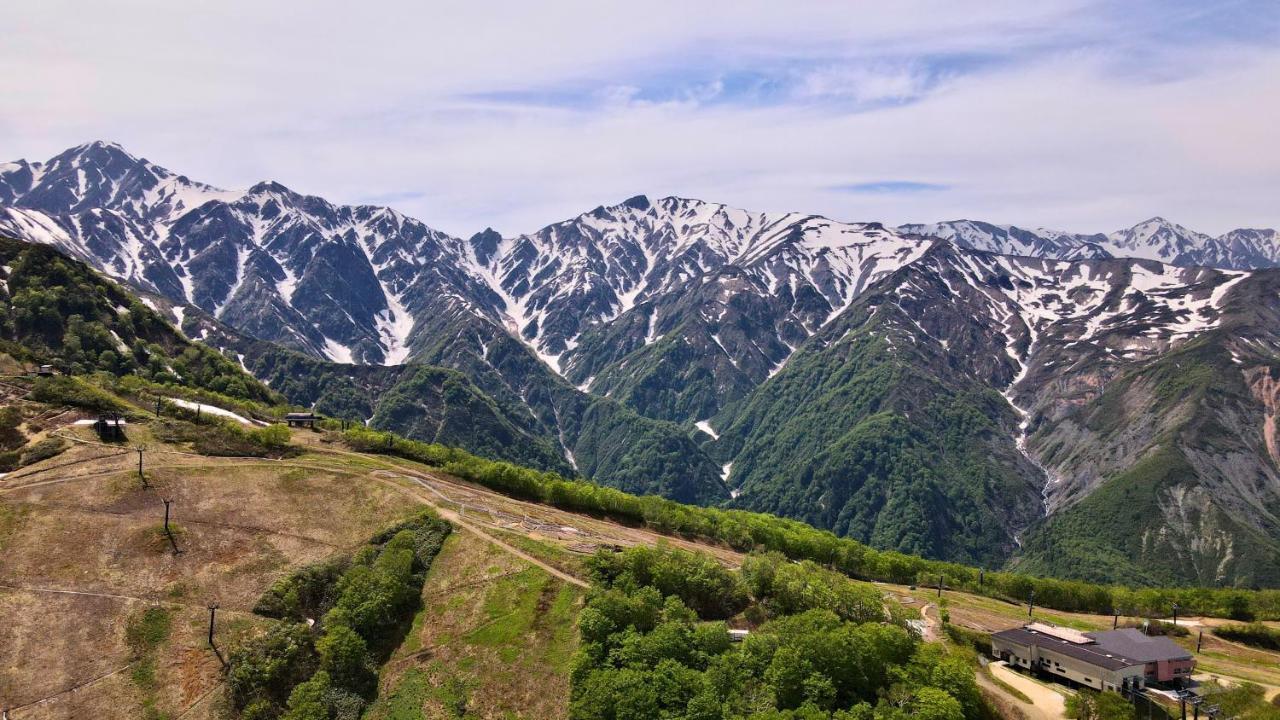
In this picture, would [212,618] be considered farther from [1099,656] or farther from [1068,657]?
[1099,656]

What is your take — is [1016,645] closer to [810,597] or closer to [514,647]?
[810,597]

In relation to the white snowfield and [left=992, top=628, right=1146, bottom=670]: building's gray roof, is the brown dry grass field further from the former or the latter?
the white snowfield

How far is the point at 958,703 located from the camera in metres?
75.1

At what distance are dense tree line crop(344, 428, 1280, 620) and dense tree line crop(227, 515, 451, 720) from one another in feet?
134

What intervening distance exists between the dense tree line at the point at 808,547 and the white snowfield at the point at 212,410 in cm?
2391

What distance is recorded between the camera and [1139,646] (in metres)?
95.0

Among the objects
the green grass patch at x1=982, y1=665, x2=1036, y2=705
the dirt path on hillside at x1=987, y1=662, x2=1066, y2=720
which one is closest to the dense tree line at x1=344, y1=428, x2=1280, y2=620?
the dirt path on hillside at x1=987, y1=662, x2=1066, y2=720

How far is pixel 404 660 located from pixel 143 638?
30127mm

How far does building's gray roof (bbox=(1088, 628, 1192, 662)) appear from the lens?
93000mm

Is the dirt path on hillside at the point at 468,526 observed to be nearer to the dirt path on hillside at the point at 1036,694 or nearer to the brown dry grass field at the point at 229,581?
the brown dry grass field at the point at 229,581

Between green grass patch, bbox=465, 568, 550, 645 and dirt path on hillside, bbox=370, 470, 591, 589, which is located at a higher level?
dirt path on hillside, bbox=370, 470, 591, 589

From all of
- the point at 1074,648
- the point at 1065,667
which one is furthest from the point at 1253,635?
the point at 1065,667

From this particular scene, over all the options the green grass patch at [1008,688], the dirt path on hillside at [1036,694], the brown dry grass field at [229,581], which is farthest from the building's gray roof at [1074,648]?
the brown dry grass field at [229,581]

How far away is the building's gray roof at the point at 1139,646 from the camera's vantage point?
305 feet
